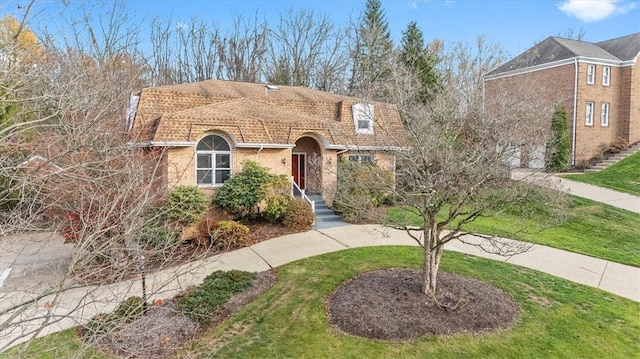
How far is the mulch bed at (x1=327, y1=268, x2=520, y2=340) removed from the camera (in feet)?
24.5

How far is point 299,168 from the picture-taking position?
19.7 m

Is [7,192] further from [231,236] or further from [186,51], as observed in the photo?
[186,51]

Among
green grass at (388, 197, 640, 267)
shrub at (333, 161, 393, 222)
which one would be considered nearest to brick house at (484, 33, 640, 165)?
green grass at (388, 197, 640, 267)

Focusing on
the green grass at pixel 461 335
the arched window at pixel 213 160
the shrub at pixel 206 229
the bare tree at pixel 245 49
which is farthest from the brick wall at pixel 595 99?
the shrub at pixel 206 229

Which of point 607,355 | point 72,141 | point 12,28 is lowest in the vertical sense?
point 607,355

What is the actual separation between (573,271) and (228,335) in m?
9.51

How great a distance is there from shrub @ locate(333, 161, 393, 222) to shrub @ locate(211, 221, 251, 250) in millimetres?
3741

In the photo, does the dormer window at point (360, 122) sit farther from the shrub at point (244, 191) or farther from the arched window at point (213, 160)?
the arched window at point (213, 160)

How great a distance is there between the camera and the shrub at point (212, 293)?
8273 millimetres

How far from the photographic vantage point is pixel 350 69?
1396 inches

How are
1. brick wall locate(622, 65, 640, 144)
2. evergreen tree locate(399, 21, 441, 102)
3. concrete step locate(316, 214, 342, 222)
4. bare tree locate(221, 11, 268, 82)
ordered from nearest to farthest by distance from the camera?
concrete step locate(316, 214, 342, 222), brick wall locate(622, 65, 640, 144), evergreen tree locate(399, 21, 441, 102), bare tree locate(221, 11, 268, 82)

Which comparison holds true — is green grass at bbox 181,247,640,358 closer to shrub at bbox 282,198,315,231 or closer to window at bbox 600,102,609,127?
shrub at bbox 282,198,315,231

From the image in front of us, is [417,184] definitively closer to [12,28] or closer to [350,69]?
[12,28]

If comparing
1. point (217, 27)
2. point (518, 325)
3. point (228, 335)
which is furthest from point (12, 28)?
point (217, 27)
